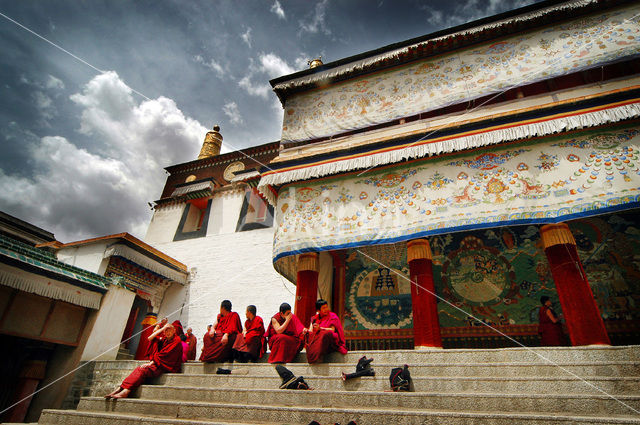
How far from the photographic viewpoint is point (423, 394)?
2855 mm

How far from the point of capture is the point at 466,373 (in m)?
3.46

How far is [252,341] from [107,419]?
199 cm

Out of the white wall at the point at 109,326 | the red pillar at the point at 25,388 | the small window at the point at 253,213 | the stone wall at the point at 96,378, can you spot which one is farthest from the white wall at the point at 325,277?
the red pillar at the point at 25,388

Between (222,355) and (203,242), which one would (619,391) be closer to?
(222,355)

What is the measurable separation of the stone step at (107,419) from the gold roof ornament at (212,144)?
12.0m

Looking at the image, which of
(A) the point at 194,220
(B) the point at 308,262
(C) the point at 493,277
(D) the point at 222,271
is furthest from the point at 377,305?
(A) the point at 194,220

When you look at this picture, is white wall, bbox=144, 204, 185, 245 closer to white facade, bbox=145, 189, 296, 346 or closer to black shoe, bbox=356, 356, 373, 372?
white facade, bbox=145, 189, 296, 346

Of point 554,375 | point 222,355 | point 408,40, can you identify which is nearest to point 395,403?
point 554,375

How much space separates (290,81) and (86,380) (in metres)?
7.00

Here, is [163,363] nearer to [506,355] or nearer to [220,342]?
[220,342]

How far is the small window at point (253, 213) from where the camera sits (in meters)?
10.6

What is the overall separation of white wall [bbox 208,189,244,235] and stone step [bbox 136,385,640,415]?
742 centimetres

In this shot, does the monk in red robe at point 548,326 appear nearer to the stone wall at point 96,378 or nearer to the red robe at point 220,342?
the red robe at point 220,342

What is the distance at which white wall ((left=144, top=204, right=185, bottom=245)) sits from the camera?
11.9 m
